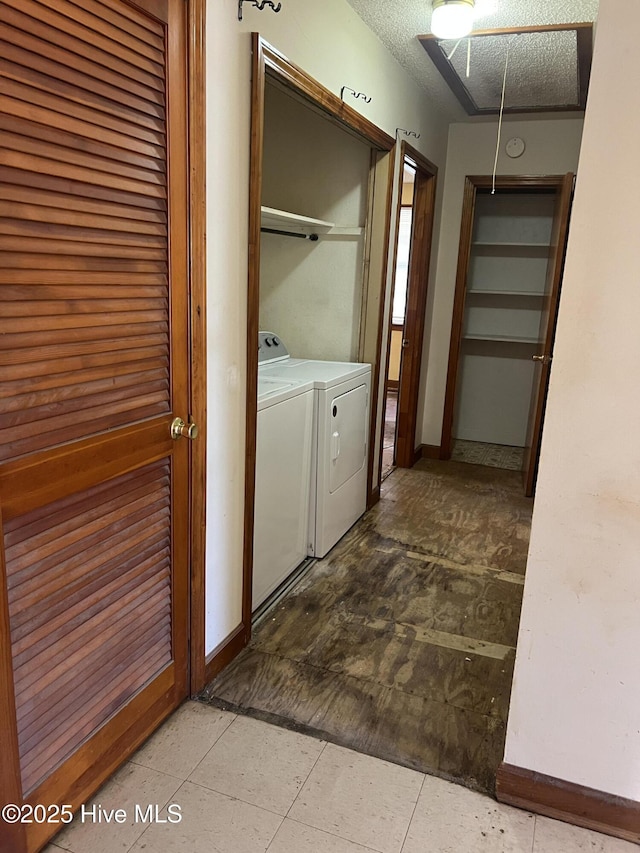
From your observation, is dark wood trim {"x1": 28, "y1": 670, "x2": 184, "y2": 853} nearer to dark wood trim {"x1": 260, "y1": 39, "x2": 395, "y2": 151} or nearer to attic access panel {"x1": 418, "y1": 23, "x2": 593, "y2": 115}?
dark wood trim {"x1": 260, "y1": 39, "x2": 395, "y2": 151}

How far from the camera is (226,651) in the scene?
7.00 feet

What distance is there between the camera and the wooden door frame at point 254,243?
190cm

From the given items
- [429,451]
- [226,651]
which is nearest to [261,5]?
[226,651]

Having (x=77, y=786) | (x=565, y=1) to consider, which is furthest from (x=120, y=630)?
(x=565, y=1)

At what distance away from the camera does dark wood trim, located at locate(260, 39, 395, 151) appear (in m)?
1.95

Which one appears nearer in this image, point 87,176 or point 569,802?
point 87,176

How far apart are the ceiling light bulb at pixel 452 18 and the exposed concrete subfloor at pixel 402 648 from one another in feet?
7.70

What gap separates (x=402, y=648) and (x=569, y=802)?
80 centimetres

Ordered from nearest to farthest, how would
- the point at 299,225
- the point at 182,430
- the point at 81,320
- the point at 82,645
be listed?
the point at 81,320 < the point at 82,645 < the point at 182,430 < the point at 299,225

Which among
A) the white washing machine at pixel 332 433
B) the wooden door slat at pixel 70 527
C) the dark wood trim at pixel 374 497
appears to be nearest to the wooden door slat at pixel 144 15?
the wooden door slat at pixel 70 527

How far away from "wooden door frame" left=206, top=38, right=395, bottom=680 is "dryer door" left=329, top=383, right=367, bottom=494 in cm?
77

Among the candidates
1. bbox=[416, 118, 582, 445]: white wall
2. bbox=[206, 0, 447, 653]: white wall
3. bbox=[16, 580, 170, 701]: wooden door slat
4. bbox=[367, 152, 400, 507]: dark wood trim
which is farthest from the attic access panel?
bbox=[16, 580, 170, 701]: wooden door slat

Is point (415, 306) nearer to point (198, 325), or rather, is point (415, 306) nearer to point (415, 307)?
point (415, 307)

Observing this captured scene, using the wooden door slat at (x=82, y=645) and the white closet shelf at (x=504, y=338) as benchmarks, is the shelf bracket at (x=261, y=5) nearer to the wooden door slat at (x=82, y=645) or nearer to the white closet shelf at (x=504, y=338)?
the wooden door slat at (x=82, y=645)
